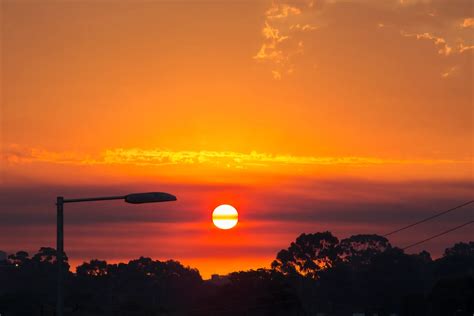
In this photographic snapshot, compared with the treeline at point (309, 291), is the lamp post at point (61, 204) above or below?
below

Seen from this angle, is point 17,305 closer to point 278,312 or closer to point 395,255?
point 278,312

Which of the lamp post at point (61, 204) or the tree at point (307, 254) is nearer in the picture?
the lamp post at point (61, 204)

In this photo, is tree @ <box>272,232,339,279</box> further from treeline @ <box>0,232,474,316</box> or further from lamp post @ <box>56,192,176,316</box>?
lamp post @ <box>56,192,176,316</box>

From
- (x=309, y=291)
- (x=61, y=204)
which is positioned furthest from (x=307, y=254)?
(x=61, y=204)

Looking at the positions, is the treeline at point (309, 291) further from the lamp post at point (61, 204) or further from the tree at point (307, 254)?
the lamp post at point (61, 204)

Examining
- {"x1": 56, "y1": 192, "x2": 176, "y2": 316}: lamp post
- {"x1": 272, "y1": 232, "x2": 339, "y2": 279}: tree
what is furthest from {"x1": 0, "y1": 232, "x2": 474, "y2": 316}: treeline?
{"x1": 56, "y1": 192, "x2": 176, "y2": 316}: lamp post

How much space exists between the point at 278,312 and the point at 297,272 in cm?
6764

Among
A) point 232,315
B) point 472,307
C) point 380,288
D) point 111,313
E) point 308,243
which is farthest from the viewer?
point 308,243

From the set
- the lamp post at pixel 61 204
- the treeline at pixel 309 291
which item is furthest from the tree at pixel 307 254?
the lamp post at pixel 61 204

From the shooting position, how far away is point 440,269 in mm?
182625

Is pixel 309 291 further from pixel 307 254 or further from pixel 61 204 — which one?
pixel 61 204

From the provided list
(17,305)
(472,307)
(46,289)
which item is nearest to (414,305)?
(472,307)

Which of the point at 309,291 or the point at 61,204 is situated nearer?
the point at 61,204

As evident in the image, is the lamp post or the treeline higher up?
the treeline
